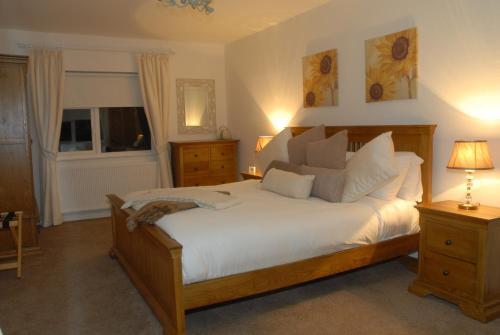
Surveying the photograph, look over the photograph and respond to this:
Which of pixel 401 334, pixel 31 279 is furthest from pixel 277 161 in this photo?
pixel 31 279

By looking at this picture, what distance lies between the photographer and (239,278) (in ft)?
8.38

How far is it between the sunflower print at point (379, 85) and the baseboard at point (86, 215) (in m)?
3.97

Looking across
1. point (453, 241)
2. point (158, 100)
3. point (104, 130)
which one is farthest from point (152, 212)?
point (104, 130)

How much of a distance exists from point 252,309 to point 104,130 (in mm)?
4011

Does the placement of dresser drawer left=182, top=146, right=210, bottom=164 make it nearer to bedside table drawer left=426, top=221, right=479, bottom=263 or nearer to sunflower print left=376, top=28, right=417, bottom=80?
sunflower print left=376, top=28, right=417, bottom=80

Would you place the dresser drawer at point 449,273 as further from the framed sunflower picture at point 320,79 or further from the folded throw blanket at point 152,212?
the framed sunflower picture at point 320,79

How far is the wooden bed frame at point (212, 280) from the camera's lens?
Result: 2369 mm

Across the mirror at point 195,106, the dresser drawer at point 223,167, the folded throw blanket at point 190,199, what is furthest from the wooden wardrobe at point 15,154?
the dresser drawer at point 223,167

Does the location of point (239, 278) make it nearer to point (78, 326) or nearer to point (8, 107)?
point (78, 326)

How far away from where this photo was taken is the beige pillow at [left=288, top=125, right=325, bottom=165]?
162 inches

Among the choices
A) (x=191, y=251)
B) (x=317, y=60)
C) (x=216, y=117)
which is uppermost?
(x=317, y=60)

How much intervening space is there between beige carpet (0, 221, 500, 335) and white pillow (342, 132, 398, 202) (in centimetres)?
72

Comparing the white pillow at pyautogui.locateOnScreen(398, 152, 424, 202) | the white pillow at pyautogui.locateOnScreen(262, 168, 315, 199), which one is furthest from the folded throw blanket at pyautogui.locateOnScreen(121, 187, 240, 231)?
the white pillow at pyautogui.locateOnScreen(398, 152, 424, 202)

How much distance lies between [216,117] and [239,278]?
423 cm
